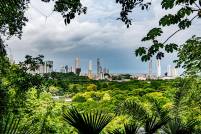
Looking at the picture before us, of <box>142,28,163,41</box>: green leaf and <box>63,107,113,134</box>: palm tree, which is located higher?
<box>142,28,163,41</box>: green leaf

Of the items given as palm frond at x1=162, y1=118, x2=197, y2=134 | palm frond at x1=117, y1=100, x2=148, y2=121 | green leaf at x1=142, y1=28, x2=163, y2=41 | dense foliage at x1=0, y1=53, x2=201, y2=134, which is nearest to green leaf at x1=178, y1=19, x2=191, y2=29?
green leaf at x1=142, y1=28, x2=163, y2=41

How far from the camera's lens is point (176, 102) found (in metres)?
16.5

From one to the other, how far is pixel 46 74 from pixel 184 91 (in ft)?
16.3

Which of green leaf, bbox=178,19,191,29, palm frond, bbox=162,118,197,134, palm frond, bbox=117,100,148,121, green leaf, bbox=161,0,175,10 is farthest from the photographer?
palm frond, bbox=117,100,148,121

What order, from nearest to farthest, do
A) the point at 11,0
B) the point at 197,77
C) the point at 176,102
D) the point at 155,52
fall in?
the point at 155,52 → the point at 11,0 → the point at 197,77 → the point at 176,102

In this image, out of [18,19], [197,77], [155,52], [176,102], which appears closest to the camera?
[155,52]

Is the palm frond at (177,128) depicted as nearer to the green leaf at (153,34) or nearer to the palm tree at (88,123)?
the palm tree at (88,123)

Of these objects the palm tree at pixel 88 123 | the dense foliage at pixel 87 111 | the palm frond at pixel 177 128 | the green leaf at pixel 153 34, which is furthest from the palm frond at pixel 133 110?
the green leaf at pixel 153 34

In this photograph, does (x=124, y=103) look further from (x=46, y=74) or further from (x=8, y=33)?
(x=8, y=33)

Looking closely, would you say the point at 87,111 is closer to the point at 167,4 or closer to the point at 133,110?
the point at 167,4

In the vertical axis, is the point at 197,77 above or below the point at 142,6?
below

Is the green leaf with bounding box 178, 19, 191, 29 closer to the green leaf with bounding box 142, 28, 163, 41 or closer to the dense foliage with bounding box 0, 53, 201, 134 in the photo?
the green leaf with bounding box 142, 28, 163, 41

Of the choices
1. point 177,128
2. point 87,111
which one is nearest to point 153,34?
point 87,111

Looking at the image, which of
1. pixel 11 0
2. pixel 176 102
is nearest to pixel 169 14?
pixel 11 0
